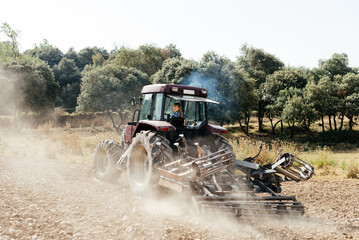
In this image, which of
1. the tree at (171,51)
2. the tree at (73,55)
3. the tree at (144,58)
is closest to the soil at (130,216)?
the tree at (144,58)

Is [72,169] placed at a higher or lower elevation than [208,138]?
lower

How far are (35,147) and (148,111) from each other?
1105 centimetres

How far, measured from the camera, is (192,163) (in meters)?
5.62

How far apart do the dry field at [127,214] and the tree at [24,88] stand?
19.5 meters

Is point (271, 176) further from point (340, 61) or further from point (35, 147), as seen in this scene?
point (340, 61)

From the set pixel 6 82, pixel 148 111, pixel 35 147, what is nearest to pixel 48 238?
pixel 148 111

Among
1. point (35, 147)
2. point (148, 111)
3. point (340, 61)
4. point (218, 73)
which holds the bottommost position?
point (35, 147)

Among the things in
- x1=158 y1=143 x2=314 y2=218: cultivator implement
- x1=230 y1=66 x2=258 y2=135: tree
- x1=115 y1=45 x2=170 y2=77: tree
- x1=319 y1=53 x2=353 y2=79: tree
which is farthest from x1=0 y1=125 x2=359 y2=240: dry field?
x1=115 y1=45 x2=170 y2=77: tree

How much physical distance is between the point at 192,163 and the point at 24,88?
26.7m

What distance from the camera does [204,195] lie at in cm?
562

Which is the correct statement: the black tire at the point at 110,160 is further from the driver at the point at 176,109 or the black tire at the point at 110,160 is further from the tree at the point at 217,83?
the tree at the point at 217,83

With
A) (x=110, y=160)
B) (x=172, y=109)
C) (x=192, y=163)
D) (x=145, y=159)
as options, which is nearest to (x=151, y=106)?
(x=172, y=109)

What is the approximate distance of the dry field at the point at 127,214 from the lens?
16.0 feet

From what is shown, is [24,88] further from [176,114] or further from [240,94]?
[176,114]
